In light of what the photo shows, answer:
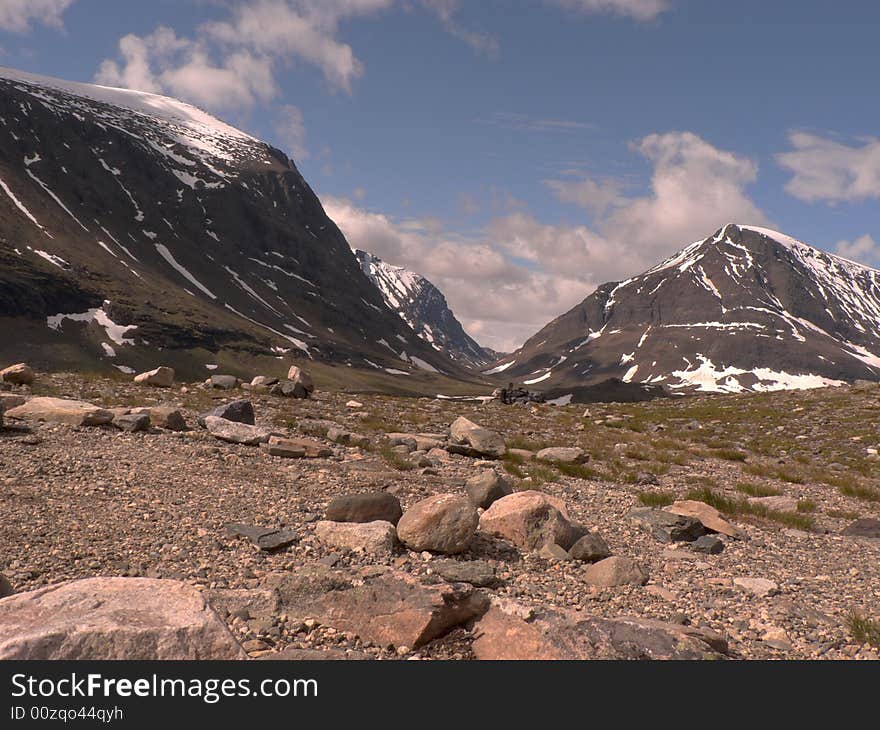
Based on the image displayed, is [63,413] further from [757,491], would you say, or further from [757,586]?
[757,491]

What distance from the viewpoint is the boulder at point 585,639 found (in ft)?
19.9

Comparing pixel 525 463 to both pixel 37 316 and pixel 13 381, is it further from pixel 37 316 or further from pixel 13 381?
pixel 37 316

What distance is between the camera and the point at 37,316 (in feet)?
575

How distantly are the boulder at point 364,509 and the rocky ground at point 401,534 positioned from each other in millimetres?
478

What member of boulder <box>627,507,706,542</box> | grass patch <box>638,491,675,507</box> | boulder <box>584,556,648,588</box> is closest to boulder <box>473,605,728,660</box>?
boulder <box>584,556,648,588</box>

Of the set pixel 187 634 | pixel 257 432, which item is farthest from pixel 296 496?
pixel 187 634

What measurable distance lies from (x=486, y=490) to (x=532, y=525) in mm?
2078

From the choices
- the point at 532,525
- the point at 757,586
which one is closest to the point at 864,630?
the point at 757,586

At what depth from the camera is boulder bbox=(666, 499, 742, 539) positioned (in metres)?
11.9

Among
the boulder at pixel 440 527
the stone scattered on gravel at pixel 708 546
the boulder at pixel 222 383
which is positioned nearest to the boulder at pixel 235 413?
the boulder at pixel 440 527

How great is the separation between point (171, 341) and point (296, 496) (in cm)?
20697

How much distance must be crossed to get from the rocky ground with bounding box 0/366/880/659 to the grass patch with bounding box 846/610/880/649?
21 millimetres

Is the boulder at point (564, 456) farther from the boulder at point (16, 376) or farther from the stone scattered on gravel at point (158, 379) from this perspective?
the boulder at point (16, 376)

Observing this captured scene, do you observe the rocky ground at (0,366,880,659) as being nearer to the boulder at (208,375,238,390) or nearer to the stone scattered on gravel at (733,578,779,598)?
the stone scattered on gravel at (733,578,779,598)
